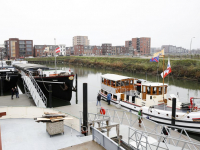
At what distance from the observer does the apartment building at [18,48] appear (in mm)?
115425

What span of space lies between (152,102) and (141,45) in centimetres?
14050

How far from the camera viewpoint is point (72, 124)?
11.4 m

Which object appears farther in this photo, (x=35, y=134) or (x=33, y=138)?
(x=35, y=134)

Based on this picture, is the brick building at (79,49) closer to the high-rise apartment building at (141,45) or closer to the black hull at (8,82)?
the high-rise apartment building at (141,45)

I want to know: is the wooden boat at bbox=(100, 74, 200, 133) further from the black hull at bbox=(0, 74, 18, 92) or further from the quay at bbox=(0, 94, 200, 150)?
the black hull at bbox=(0, 74, 18, 92)

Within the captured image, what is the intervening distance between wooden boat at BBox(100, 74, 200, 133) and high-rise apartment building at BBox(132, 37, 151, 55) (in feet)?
434

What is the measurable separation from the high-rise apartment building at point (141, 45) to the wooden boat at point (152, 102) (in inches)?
5204

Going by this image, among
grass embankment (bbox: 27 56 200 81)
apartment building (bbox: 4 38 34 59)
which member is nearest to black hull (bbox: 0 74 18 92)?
grass embankment (bbox: 27 56 200 81)

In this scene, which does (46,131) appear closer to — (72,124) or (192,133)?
(72,124)

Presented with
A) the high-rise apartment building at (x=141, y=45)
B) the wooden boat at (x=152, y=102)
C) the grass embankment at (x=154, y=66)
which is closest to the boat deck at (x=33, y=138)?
the wooden boat at (x=152, y=102)

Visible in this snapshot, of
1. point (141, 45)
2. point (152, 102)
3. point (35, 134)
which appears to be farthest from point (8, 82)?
point (141, 45)

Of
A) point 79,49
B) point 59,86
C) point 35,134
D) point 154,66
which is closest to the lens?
point 35,134

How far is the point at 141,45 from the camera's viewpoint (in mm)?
153375

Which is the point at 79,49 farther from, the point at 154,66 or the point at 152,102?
the point at 152,102
